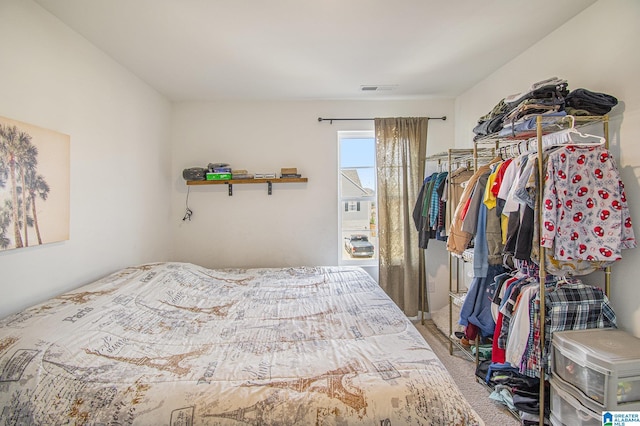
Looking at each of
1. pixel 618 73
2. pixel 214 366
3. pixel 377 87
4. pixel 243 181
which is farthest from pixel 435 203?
pixel 214 366

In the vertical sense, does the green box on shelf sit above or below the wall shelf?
above

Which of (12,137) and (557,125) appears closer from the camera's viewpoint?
(12,137)

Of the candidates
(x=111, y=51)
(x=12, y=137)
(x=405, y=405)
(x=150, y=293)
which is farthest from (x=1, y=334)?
(x=111, y=51)

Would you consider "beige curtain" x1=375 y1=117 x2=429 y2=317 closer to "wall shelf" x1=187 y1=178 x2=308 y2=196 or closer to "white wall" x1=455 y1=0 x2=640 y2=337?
"wall shelf" x1=187 y1=178 x2=308 y2=196

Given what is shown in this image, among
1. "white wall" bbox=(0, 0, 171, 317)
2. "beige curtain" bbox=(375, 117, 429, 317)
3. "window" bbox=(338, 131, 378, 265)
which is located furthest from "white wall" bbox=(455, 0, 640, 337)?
"white wall" bbox=(0, 0, 171, 317)

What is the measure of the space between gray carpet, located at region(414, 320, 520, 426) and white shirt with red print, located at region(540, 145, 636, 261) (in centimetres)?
109

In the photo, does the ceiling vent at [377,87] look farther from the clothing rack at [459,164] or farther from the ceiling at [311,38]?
the clothing rack at [459,164]

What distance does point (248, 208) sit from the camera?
3.35m

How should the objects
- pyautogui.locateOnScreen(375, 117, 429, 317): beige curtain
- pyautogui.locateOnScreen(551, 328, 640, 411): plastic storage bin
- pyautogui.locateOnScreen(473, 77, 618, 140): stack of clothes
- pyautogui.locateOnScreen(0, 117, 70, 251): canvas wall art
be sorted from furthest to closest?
pyautogui.locateOnScreen(375, 117, 429, 317): beige curtain
pyautogui.locateOnScreen(473, 77, 618, 140): stack of clothes
pyautogui.locateOnScreen(0, 117, 70, 251): canvas wall art
pyautogui.locateOnScreen(551, 328, 640, 411): plastic storage bin

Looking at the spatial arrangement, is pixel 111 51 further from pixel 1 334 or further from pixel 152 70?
pixel 1 334

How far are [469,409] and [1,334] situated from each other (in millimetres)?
2019

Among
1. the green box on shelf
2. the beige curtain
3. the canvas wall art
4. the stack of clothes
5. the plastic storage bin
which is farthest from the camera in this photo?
the beige curtain

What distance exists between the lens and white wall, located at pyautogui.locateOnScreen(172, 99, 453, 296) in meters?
3.33

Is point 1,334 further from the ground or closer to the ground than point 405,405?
further from the ground
